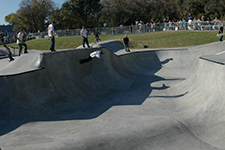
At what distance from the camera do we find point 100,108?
8.65m

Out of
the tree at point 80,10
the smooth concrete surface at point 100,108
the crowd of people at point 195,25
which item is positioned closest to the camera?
the smooth concrete surface at point 100,108

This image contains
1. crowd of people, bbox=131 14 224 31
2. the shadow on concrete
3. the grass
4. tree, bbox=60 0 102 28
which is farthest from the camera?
tree, bbox=60 0 102 28

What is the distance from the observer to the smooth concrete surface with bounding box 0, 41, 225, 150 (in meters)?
5.50

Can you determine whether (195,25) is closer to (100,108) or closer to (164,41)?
(164,41)

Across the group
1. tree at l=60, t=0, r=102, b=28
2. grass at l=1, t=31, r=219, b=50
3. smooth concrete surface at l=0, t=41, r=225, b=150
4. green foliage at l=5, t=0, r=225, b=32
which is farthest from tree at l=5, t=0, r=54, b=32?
smooth concrete surface at l=0, t=41, r=225, b=150

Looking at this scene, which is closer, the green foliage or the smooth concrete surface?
the smooth concrete surface

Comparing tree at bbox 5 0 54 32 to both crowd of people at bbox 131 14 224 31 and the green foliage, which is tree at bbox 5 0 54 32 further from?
crowd of people at bbox 131 14 224 31

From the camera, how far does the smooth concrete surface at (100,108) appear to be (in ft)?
18.0

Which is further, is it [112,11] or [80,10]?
[112,11]

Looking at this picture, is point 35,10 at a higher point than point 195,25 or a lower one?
higher

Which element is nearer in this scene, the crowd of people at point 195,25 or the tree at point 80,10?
the crowd of people at point 195,25

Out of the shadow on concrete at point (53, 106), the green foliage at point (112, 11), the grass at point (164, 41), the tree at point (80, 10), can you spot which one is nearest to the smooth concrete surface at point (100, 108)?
the shadow on concrete at point (53, 106)

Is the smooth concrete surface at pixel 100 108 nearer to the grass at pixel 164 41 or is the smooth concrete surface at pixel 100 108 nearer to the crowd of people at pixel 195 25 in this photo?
the grass at pixel 164 41

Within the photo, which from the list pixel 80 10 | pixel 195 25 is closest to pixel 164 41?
pixel 195 25
